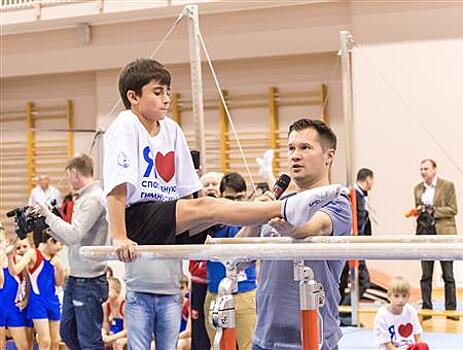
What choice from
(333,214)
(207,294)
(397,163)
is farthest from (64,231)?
(397,163)

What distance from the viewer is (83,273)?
500 cm

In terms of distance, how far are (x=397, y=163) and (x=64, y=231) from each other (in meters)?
6.46

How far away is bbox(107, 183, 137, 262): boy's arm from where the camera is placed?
119 inches

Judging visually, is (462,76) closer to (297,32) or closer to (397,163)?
(397,163)

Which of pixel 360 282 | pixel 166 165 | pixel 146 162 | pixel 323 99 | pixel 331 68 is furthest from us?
pixel 331 68

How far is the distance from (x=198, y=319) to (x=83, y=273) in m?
0.84

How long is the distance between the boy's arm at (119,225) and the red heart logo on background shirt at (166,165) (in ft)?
0.94

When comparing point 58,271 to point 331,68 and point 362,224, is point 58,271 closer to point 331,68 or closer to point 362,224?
point 362,224

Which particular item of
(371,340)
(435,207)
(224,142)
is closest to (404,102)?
(435,207)

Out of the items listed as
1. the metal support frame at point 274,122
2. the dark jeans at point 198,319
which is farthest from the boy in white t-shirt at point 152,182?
the metal support frame at point 274,122

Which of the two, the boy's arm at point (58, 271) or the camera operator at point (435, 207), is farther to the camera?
the camera operator at point (435, 207)

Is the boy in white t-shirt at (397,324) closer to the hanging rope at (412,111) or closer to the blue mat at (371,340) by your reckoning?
the blue mat at (371,340)

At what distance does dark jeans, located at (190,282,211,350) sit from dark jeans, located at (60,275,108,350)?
62 cm

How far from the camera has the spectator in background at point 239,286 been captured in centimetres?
484
